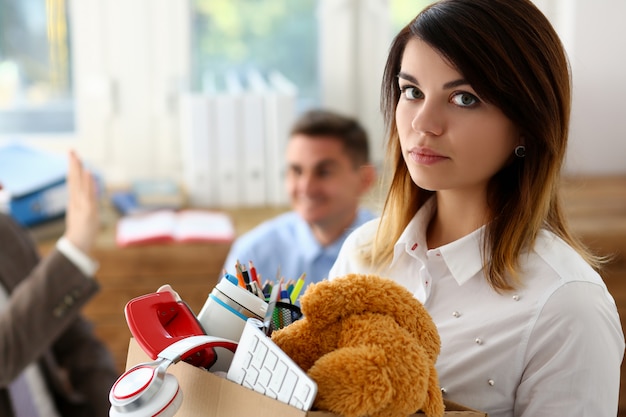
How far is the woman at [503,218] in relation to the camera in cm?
93

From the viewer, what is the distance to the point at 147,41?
2.88 metres

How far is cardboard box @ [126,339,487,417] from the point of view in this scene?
712 millimetres

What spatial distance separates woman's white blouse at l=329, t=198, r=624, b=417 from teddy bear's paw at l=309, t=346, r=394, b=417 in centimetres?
28

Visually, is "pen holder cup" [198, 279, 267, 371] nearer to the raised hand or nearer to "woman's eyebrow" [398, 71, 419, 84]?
"woman's eyebrow" [398, 71, 419, 84]

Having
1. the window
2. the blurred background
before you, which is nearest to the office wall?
the blurred background

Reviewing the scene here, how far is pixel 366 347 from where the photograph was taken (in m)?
0.75

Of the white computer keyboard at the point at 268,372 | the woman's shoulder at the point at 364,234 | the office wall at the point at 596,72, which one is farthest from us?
the office wall at the point at 596,72

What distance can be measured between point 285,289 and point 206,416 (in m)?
0.22

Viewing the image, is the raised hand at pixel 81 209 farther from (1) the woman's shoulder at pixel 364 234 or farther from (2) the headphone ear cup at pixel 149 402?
(2) the headphone ear cup at pixel 149 402

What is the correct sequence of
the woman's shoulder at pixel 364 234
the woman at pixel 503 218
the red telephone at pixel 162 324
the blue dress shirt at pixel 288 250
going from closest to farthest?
the red telephone at pixel 162 324 → the woman at pixel 503 218 → the woman's shoulder at pixel 364 234 → the blue dress shirt at pixel 288 250

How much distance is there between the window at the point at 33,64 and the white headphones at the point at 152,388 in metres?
2.30

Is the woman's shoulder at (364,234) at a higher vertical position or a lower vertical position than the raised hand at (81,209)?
higher

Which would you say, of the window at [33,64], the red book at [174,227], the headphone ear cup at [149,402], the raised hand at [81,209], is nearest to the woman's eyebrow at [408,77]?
the headphone ear cup at [149,402]

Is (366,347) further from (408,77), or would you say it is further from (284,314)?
(408,77)
